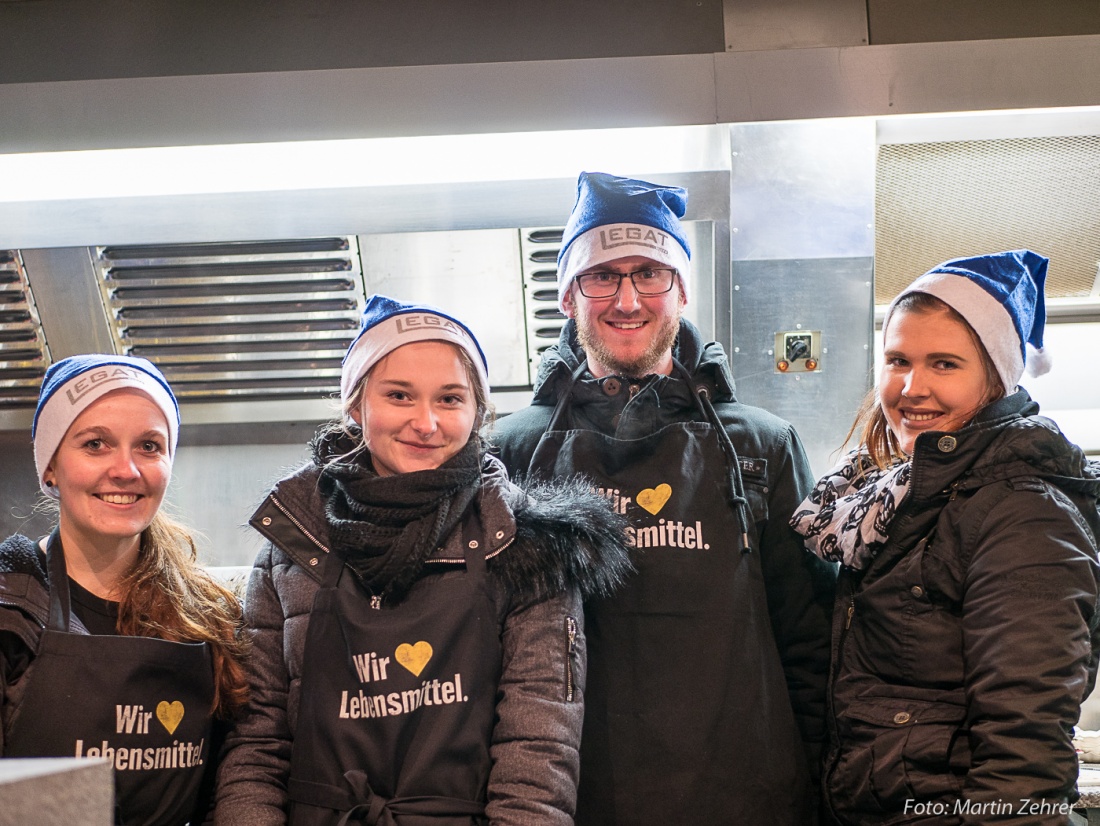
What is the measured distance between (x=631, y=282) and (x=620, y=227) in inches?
5.1

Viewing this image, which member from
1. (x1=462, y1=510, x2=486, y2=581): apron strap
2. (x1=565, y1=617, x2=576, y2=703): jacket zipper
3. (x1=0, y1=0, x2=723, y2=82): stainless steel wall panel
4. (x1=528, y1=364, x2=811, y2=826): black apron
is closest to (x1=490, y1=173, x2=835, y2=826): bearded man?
(x1=528, y1=364, x2=811, y2=826): black apron

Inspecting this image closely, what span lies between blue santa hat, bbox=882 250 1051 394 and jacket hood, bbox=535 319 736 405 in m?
0.47

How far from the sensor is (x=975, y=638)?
5.62 ft

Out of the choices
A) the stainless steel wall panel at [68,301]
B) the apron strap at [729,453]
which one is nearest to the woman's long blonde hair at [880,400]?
the apron strap at [729,453]

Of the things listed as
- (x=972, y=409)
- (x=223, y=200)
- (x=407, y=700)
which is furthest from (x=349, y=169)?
(x=972, y=409)

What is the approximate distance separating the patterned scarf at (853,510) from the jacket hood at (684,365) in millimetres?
335

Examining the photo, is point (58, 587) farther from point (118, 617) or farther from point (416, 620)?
point (416, 620)

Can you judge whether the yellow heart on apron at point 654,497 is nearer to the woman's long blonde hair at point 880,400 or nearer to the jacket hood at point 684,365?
the jacket hood at point 684,365

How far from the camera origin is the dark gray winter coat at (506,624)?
69.9 inches

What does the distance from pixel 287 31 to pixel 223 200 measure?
0.49m

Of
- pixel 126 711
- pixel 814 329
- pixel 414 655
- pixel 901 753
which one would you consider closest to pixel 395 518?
pixel 414 655

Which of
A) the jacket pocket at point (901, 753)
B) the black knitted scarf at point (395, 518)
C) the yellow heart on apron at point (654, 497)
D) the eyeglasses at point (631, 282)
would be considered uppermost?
the eyeglasses at point (631, 282)

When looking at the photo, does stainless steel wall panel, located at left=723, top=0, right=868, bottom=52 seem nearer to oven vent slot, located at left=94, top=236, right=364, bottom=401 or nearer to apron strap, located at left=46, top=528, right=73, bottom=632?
oven vent slot, located at left=94, top=236, right=364, bottom=401

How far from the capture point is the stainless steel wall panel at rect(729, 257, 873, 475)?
263 cm
